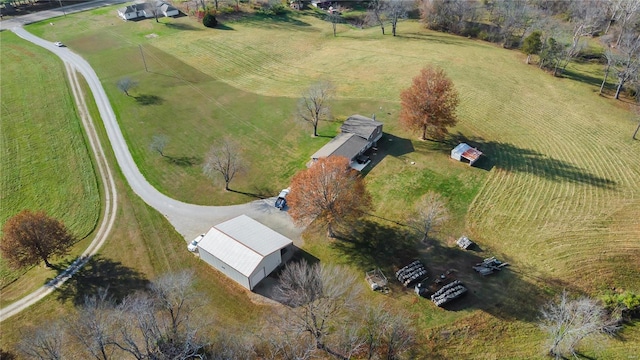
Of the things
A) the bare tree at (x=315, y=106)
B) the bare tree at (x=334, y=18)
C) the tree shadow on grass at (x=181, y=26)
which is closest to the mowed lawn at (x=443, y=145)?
the tree shadow on grass at (x=181, y=26)

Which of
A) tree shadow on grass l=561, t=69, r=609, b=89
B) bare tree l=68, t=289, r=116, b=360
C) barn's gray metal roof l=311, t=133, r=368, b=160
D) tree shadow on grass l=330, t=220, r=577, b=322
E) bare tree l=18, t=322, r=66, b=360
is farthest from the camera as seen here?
tree shadow on grass l=561, t=69, r=609, b=89

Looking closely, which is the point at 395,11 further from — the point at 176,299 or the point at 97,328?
the point at 97,328

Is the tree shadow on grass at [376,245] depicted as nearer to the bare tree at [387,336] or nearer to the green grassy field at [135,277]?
the bare tree at [387,336]

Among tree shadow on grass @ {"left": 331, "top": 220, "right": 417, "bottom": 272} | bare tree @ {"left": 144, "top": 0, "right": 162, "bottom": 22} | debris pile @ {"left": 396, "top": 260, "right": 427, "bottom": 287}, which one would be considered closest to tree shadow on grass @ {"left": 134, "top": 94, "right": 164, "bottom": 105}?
bare tree @ {"left": 144, "top": 0, "right": 162, "bottom": 22}

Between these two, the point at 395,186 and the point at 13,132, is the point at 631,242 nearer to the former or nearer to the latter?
the point at 395,186

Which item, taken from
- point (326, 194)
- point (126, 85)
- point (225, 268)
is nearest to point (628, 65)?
point (326, 194)

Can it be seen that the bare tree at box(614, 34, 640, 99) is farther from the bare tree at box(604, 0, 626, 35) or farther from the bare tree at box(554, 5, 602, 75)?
the bare tree at box(604, 0, 626, 35)

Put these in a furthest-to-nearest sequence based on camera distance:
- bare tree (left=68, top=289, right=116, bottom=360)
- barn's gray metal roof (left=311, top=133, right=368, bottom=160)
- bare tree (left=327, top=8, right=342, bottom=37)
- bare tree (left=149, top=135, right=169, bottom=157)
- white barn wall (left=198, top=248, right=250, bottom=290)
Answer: bare tree (left=327, top=8, right=342, bottom=37)
bare tree (left=149, top=135, right=169, bottom=157)
barn's gray metal roof (left=311, top=133, right=368, bottom=160)
white barn wall (left=198, top=248, right=250, bottom=290)
bare tree (left=68, top=289, right=116, bottom=360)
